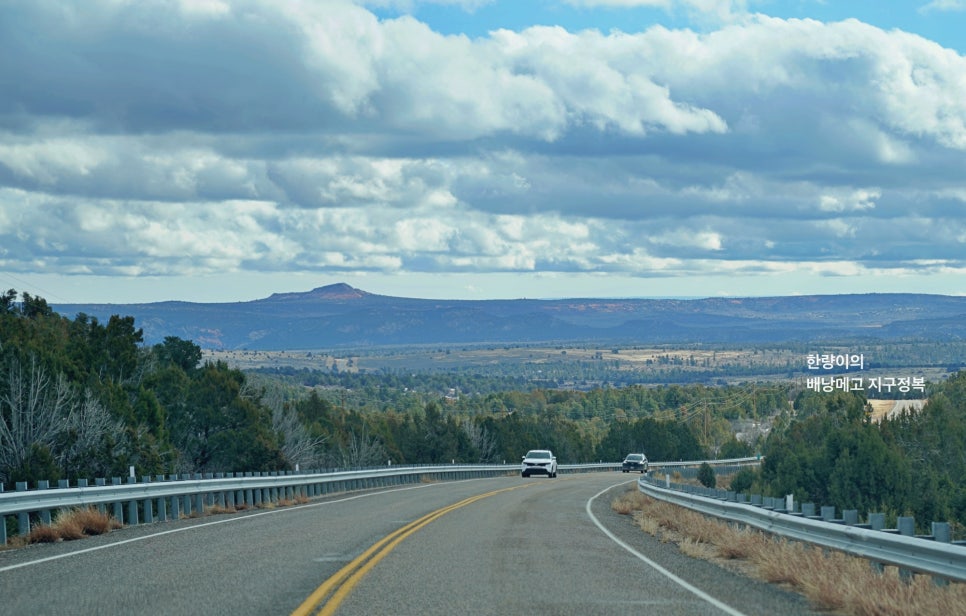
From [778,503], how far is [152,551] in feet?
28.4

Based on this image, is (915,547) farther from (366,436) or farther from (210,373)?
(366,436)

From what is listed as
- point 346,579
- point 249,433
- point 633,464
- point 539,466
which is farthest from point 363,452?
point 346,579

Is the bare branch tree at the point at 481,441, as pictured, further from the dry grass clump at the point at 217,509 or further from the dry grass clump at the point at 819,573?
the dry grass clump at the point at 819,573

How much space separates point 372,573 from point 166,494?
984cm

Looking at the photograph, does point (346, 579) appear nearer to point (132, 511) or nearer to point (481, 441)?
point (132, 511)

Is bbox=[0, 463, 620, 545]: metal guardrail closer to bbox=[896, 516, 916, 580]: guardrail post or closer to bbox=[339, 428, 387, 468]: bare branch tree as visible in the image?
bbox=[896, 516, 916, 580]: guardrail post

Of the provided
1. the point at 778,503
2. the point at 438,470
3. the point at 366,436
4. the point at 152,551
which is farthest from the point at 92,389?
the point at 366,436

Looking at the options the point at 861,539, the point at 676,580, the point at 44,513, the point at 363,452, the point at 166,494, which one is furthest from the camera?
the point at 363,452

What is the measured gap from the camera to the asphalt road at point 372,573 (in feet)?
40.1

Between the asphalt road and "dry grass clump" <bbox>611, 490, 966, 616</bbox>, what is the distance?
0.32 metres

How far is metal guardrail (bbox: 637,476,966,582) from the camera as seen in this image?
36.7 ft

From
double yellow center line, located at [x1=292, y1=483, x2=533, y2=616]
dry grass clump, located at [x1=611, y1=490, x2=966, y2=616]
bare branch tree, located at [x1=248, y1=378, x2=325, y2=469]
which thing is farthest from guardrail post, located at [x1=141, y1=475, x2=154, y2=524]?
bare branch tree, located at [x1=248, y1=378, x2=325, y2=469]

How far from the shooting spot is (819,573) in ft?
44.8

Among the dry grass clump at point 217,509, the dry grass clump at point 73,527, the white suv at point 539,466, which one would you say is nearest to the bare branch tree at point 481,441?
the white suv at point 539,466
